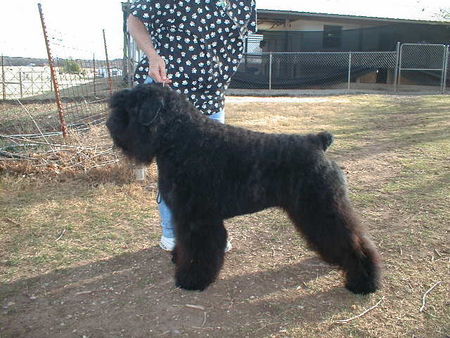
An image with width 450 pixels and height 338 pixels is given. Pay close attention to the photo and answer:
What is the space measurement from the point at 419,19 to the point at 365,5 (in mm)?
4865

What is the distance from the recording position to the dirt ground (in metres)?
2.54

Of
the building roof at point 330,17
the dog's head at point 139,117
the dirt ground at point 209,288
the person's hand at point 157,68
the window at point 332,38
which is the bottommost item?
the dirt ground at point 209,288

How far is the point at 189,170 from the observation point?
2.60m

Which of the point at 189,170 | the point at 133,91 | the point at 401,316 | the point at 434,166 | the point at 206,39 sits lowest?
the point at 401,316

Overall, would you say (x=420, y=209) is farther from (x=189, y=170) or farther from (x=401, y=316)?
(x=189, y=170)

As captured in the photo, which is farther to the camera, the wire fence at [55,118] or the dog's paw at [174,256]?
the wire fence at [55,118]

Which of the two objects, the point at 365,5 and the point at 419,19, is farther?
the point at 365,5

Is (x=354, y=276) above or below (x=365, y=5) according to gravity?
below

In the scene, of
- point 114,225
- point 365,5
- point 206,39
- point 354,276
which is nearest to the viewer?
point 354,276

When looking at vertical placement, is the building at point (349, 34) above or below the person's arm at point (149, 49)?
above

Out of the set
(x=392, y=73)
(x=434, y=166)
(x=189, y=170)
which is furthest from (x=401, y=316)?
(x=392, y=73)

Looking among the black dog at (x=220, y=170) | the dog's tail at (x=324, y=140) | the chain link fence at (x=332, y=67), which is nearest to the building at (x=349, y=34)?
the chain link fence at (x=332, y=67)

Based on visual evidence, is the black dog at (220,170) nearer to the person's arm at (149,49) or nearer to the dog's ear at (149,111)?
the dog's ear at (149,111)

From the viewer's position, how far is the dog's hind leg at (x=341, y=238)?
2.68 meters
